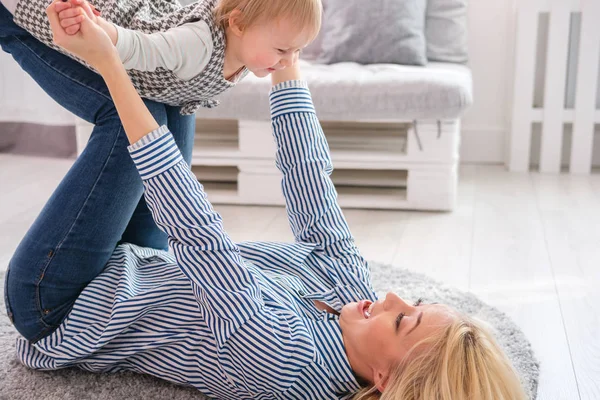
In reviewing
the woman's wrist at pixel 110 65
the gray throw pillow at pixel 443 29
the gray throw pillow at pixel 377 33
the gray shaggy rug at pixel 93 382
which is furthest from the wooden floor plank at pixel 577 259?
the woman's wrist at pixel 110 65

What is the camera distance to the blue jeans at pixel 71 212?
1.30 meters

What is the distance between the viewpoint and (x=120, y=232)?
1367mm

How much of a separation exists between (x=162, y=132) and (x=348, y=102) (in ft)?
4.57

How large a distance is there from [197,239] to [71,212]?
296 millimetres

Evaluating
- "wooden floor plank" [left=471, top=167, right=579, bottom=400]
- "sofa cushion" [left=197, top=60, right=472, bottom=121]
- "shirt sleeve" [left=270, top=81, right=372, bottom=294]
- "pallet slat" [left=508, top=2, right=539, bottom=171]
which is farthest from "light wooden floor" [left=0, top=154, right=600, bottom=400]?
"shirt sleeve" [left=270, top=81, right=372, bottom=294]

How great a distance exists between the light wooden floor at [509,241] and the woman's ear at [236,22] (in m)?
0.84

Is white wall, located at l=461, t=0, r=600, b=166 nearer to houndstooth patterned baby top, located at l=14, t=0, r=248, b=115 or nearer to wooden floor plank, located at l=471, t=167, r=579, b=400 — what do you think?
Answer: wooden floor plank, located at l=471, t=167, r=579, b=400

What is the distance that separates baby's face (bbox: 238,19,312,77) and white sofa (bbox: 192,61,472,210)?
1.15 meters

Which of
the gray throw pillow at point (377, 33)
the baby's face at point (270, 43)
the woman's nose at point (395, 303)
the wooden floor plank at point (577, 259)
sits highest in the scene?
the baby's face at point (270, 43)

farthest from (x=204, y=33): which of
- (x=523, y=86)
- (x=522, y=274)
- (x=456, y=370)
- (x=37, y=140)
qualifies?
(x=37, y=140)

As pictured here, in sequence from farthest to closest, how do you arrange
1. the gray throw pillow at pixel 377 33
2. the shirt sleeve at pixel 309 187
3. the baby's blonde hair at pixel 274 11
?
1. the gray throw pillow at pixel 377 33
2. the shirt sleeve at pixel 309 187
3. the baby's blonde hair at pixel 274 11

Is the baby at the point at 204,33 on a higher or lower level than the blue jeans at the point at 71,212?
higher

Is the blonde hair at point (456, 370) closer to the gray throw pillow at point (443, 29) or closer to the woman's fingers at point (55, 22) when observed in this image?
the woman's fingers at point (55, 22)

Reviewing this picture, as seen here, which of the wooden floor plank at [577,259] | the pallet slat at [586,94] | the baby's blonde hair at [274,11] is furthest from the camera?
the pallet slat at [586,94]
